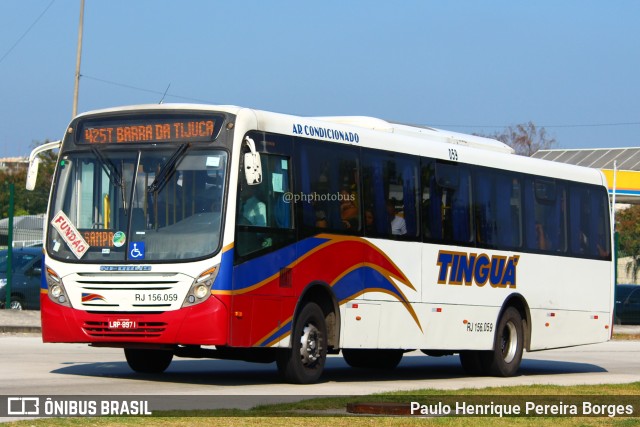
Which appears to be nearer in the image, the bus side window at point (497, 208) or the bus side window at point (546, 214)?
the bus side window at point (497, 208)

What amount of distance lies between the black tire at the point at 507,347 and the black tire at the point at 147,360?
5198 mm

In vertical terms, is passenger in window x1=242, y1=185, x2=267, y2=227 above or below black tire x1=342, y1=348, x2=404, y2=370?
above

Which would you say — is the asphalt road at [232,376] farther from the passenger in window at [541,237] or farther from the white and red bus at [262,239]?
the passenger in window at [541,237]

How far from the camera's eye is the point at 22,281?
29156mm

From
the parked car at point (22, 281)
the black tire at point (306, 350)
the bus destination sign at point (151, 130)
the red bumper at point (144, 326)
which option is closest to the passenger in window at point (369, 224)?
the black tire at point (306, 350)

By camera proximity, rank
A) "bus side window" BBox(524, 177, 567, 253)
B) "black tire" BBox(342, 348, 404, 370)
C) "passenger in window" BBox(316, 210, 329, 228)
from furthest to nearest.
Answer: "bus side window" BBox(524, 177, 567, 253)
"black tire" BBox(342, 348, 404, 370)
"passenger in window" BBox(316, 210, 329, 228)

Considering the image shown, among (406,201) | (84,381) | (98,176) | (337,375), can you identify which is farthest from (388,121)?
(84,381)

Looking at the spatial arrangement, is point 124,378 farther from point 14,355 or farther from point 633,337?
point 633,337

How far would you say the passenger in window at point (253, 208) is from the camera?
1503cm

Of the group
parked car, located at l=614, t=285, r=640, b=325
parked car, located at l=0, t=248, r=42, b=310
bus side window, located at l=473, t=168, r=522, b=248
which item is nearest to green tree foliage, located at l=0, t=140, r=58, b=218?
parked car, located at l=0, t=248, r=42, b=310

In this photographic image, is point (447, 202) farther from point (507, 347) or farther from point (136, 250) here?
point (136, 250)

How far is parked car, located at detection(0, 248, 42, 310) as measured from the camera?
95.0ft

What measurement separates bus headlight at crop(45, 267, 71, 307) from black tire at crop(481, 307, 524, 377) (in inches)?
284

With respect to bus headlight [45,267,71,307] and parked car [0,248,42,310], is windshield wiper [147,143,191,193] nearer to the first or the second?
bus headlight [45,267,71,307]
